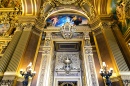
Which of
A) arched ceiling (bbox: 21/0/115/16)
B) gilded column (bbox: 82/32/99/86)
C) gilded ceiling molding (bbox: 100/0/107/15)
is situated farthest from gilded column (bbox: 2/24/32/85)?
gilded ceiling molding (bbox: 100/0/107/15)

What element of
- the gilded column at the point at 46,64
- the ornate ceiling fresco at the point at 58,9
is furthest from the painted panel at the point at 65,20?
the gilded column at the point at 46,64

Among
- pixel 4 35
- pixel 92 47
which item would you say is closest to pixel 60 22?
pixel 92 47

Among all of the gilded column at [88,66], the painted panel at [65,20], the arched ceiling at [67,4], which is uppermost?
the arched ceiling at [67,4]

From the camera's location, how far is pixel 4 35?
773 cm

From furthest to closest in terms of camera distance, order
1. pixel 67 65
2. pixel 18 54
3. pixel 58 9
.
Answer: pixel 58 9
pixel 67 65
pixel 18 54

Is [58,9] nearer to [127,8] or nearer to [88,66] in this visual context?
[127,8]

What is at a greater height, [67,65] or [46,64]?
[67,65]

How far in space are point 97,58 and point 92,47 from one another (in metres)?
0.74

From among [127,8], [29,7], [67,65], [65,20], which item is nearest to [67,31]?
[65,20]

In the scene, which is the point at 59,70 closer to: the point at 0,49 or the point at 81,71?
the point at 81,71

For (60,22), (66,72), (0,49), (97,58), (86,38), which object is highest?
(60,22)

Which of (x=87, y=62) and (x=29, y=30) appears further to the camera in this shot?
(x=29, y=30)

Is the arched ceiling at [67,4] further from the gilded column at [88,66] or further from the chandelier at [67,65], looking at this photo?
the chandelier at [67,65]

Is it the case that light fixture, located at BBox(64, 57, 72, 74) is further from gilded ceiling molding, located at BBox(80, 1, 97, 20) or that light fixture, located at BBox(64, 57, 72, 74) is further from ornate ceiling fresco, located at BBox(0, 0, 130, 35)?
gilded ceiling molding, located at BBox(80, 1, 97, 20)
